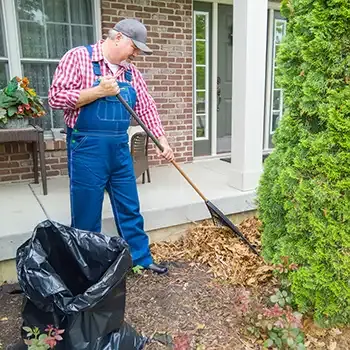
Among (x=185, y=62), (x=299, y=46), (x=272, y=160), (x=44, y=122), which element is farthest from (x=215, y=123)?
(x=299, y=46)

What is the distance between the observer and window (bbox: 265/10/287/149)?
515 cm

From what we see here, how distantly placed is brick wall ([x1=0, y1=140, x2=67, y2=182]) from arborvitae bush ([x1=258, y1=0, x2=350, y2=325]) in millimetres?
2730

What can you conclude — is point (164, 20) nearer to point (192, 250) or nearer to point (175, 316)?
point (192, 250)

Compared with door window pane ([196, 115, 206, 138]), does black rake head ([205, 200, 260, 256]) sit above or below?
below

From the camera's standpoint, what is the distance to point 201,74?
4.80 meters

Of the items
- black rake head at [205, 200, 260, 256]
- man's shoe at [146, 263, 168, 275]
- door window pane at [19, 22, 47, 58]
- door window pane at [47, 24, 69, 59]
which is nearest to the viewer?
man's shoe at [146, 263, 168, 275]

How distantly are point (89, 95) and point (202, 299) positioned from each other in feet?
4.60

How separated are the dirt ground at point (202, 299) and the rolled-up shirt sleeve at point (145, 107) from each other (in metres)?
0.99

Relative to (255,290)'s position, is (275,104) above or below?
above

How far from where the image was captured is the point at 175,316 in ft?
7.02

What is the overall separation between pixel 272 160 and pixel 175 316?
1.09 metres

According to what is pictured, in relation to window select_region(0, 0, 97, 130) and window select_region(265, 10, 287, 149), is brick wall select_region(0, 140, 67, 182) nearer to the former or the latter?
window select_region(0, 0, 97, 130)

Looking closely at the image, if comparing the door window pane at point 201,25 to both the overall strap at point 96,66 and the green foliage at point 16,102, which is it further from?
the overall strap at point 96,66

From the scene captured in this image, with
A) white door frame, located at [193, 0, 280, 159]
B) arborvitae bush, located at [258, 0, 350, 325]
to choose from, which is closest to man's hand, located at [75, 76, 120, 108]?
arborvitae bush, located at [258, 0, 350, 325]
